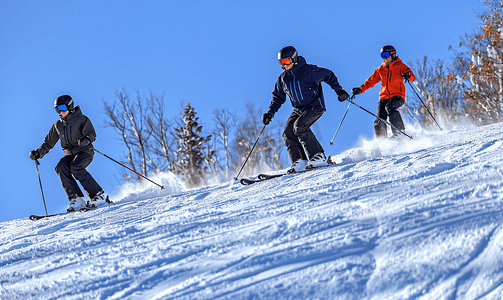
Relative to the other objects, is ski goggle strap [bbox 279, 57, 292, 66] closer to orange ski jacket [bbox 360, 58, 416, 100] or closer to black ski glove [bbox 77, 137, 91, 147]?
orange ski jacket [bbox 360, 58, 416, 100]

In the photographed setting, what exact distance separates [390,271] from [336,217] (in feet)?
2.03

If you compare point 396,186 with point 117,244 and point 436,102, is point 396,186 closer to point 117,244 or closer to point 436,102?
point 117,244

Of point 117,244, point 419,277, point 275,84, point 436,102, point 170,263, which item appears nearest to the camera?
point 419,277

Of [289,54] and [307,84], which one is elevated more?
[289,54]

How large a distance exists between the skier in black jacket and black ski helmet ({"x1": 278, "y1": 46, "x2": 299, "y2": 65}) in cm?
318

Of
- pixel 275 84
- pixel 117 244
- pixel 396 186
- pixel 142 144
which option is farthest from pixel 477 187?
pixel 142 144

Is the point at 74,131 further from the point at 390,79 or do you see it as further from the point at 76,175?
the point at 390,79

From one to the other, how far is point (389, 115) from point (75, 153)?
210 inches

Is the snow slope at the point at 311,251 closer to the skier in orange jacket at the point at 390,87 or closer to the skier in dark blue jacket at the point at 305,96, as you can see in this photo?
the skier in dark blue jacket at the point at 305,96

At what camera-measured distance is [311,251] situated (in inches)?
64.9

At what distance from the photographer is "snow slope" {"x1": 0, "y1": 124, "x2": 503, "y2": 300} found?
137cm

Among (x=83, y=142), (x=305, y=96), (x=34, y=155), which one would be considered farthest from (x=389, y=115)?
(x=34, y=155)

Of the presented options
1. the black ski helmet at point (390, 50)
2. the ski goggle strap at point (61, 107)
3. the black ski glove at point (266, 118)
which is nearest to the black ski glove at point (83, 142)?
the ski goggle strap at point (61, 107)

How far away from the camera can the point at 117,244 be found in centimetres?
225
